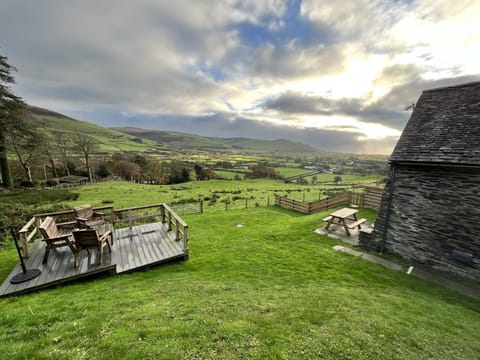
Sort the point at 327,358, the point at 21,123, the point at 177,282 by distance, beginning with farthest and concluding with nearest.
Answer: the point at 21,123, the point at 177,282, the point at 327,358

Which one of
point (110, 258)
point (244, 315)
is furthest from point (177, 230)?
point (244, 315)

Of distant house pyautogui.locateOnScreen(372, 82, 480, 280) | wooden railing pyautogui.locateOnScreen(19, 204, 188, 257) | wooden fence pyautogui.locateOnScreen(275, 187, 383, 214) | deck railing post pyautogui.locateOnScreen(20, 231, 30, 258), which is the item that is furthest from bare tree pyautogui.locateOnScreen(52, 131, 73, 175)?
distant house pyautogui.locateOnScreen(372, 82, 480, 280)

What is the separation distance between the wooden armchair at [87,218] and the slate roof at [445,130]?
11.5 m

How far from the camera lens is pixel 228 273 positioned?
5.99 m

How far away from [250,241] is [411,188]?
6.62 metres

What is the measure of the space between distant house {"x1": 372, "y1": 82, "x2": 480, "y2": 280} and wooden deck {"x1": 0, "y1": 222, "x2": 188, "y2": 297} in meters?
8.28

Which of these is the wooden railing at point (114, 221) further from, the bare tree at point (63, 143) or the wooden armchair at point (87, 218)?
the bare tree at point (63, 143)

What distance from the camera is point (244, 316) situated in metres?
3.52

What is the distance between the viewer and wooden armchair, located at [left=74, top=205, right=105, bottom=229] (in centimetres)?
715

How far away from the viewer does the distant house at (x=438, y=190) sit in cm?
628

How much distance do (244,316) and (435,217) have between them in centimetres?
765

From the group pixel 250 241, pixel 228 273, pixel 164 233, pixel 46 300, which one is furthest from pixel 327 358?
pixel 164 233

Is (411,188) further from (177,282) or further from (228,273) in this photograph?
(177,282)

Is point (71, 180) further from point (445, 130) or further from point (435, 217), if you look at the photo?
point (445, 130)
